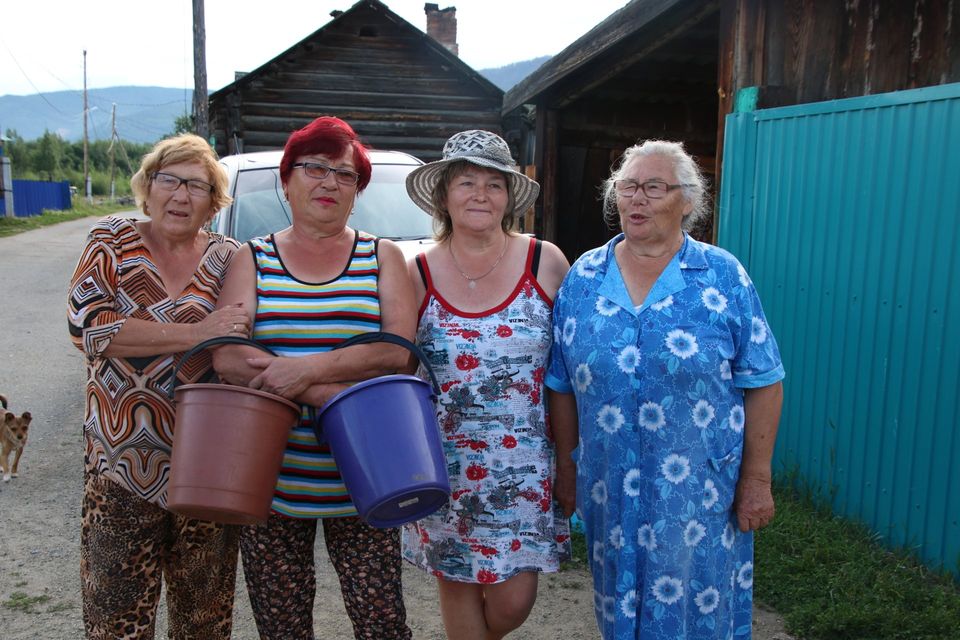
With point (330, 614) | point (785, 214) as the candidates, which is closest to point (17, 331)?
point (330, 614)

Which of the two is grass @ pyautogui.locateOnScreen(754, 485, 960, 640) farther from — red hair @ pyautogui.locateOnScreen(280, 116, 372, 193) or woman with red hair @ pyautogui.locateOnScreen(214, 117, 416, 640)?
red hair @ pyautogui.locateOnScreen(280, 116, 372, 193)

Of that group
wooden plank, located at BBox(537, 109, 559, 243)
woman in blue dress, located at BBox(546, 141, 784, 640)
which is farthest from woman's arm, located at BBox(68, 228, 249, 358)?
wooden plank, located at BBox(537, 109, 559, 243)

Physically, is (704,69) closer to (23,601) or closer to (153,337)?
(153,337)

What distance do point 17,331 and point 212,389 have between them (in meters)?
9.28

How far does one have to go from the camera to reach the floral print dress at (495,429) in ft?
8.21

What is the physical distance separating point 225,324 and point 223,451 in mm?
351

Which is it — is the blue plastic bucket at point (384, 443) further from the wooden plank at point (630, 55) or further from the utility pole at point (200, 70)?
the utility pole at point (200, 70)

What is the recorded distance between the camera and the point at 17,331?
9953 mm

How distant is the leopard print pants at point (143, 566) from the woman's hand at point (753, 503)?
1637 millimetres

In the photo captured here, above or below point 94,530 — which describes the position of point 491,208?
above

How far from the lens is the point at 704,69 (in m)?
7.37

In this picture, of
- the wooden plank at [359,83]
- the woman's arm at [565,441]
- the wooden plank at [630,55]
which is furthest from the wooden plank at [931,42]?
the wooden plank at [359,83]

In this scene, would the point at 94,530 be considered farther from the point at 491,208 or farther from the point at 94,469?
A: the point at 491,208

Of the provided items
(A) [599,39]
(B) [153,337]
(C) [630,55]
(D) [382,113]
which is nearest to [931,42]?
(A) [599,39]
